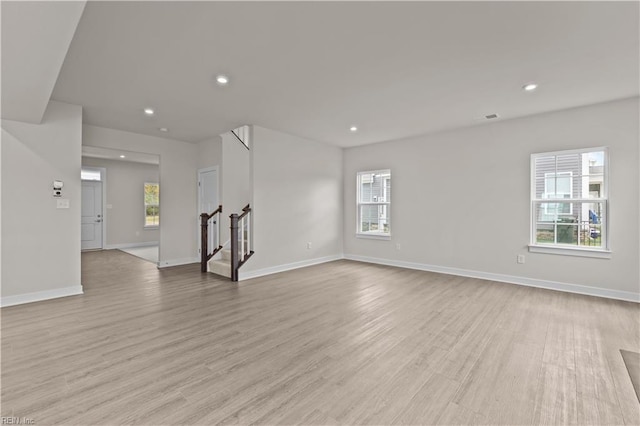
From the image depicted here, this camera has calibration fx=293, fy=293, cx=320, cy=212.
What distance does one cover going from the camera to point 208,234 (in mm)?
6008

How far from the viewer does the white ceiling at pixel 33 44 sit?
1650 millimetres

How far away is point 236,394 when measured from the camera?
1895mm

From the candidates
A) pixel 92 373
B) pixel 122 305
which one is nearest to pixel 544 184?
pixel 92 373

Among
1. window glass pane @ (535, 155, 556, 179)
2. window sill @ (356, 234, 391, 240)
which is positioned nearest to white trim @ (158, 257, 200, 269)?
window sill @ (356, 234, 391, 240)

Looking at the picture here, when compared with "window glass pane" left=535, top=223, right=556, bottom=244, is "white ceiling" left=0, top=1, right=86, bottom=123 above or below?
above

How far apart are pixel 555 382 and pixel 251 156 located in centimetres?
473

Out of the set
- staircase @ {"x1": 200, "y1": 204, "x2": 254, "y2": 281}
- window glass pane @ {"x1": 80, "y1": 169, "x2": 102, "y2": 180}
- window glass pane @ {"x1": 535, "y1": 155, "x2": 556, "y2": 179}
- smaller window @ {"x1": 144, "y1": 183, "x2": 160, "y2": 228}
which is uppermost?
window glass pane @ {"x1": 80, "y1": 169, "x2": 102, "y2": 180}

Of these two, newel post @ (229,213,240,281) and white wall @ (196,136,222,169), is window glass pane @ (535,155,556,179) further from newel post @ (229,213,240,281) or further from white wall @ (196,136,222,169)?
white wall @ (196,136,222,169)

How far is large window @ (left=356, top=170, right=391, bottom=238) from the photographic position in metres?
6.29

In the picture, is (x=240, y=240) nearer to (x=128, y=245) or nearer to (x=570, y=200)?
(x=570, y=200)

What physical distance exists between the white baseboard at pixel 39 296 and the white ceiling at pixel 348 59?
253cm

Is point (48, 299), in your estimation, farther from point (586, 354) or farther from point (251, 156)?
point (586, 354)

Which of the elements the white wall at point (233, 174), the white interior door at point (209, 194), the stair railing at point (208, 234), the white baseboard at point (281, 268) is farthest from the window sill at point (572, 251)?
the white interior door at point (209, 194)

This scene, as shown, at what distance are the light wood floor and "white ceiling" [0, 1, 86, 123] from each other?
229cm
